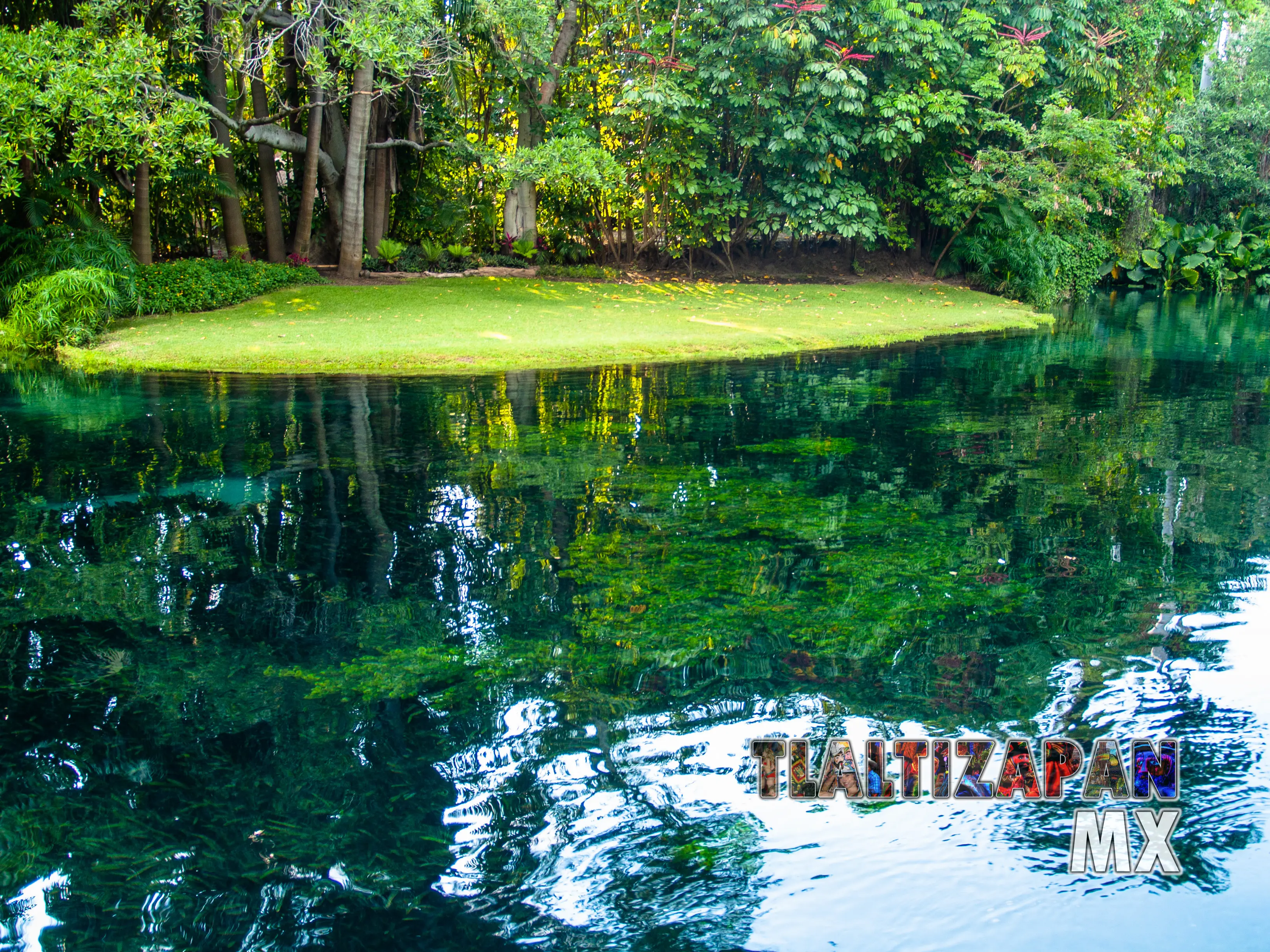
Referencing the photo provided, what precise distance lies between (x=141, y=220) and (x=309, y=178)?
3545mm

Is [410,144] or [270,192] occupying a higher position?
[410,144]

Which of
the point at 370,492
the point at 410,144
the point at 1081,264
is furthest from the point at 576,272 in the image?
the point at 370,492

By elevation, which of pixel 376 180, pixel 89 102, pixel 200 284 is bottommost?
pixel 200 284

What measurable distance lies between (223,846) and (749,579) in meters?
3.05

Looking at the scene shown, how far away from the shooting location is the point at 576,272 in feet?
74.1

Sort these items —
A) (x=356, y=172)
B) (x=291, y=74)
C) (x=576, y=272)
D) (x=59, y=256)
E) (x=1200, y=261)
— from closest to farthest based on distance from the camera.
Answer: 1. (x=59, y=256)
2. (x=356, y=172)
3. (x=291, y=74)
4. (x=576, y=272)
5. (x=1200, y=261)

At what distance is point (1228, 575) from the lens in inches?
217

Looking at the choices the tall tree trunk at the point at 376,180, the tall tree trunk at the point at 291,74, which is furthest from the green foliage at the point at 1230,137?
the tall tree trunk at the point at 291,74

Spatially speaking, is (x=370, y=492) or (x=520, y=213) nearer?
(x=370, y=492)

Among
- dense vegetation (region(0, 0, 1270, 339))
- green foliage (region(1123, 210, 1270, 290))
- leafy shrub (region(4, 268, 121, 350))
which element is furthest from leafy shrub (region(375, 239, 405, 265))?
green foliage (region(1123, 210, 1270, 290))

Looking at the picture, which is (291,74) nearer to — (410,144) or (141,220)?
(410,144)

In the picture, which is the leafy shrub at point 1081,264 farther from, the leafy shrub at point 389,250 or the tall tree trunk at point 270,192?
the tall tree trunk at point 270,192

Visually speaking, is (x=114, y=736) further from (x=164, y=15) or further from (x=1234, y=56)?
(x=1234, y=56)

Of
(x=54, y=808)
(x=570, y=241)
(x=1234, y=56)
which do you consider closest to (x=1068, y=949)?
(x=54, y=808)
